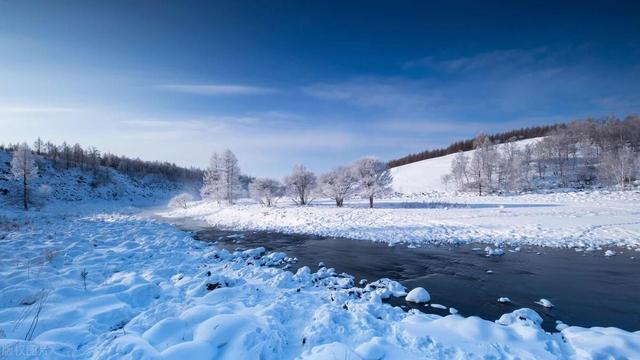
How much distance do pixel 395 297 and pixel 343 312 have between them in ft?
9.05

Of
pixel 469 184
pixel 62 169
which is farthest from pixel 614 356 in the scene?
pixel 62 169

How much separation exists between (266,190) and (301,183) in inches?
256

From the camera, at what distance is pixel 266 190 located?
5141 centimetres

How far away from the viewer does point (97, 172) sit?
327ft

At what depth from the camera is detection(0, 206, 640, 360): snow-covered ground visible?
16.3 feet

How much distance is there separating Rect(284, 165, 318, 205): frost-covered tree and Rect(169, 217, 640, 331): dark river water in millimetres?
33364

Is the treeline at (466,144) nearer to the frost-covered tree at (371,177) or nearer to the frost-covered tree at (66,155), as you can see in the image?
the frost-covered tree at (371,177)

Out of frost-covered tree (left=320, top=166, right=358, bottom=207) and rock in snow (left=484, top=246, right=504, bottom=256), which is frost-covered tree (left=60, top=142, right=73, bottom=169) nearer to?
frost-covered tree (left=320, top=166, right=358, bottom=207)

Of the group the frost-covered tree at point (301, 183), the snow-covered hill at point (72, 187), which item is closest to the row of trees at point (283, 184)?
the frost-covered tree at point (301, 183)

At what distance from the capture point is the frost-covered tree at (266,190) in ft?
170

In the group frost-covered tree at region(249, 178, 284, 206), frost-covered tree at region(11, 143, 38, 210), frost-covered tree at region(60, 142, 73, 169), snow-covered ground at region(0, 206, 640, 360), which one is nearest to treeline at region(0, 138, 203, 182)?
frost-covered tree at region(60, 142, 73, 169)

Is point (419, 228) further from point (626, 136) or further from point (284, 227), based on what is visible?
point (626, 136)

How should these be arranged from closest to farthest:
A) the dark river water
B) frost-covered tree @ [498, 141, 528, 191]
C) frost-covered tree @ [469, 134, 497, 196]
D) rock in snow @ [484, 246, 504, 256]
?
the dark river water → rock in snow @ [484, 246, 504, 256] → frost-covered tree @ [498, 141, 528, 191] → frost-covered tree @ [469, 134, 497, 196]

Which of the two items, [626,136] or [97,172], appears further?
[97,172]
